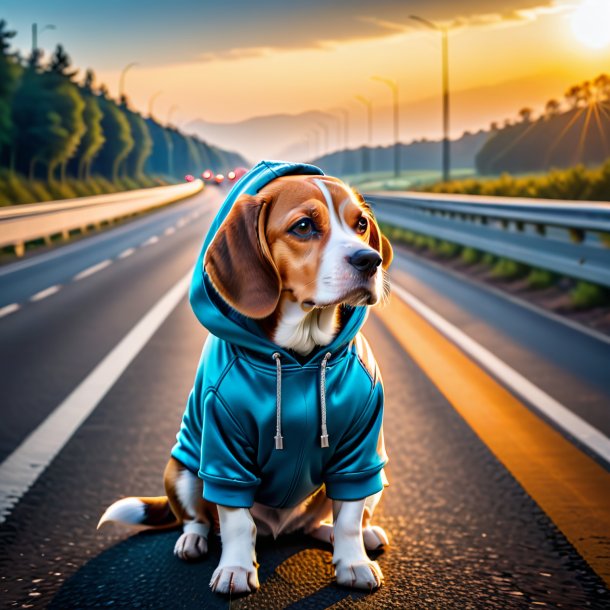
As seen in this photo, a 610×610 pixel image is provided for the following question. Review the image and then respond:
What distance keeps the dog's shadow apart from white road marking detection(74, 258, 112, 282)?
12.4m

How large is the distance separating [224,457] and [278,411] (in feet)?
0.80

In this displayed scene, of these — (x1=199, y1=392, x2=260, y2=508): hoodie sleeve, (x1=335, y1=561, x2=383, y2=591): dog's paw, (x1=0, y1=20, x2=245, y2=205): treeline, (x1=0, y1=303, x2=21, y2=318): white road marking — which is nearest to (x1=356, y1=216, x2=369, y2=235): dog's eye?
(x1=199, y1=392, x2=260, y2=508): hoodie sleeve

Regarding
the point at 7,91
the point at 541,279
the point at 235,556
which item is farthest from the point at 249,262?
the point at 7,91

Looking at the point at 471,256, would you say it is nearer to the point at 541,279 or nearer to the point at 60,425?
the point at 541,279

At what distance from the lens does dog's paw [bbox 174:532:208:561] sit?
3789 mm

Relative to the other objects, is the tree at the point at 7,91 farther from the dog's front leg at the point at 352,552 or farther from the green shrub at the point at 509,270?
the dog's front leg at the point at 352,552

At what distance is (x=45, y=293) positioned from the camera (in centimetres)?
1414

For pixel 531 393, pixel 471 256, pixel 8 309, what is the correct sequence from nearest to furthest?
pixel 531 393 < pixel 8 309 < pixel 471 256

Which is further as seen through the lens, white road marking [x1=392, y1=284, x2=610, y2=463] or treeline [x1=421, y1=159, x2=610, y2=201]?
treeline [x1=421, y1=159, x2=610, y2=201]

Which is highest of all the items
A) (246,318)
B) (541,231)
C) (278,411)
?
(246,318)

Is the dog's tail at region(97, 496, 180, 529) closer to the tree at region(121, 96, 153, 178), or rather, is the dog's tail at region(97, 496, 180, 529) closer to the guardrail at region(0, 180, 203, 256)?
the guardrail at region(0, 180, 203, 256)

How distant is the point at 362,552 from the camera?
12.0ft

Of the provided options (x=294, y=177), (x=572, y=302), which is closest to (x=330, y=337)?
(x=294, y=177)

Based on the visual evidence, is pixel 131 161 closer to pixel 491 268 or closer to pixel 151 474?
pixel 491 268
